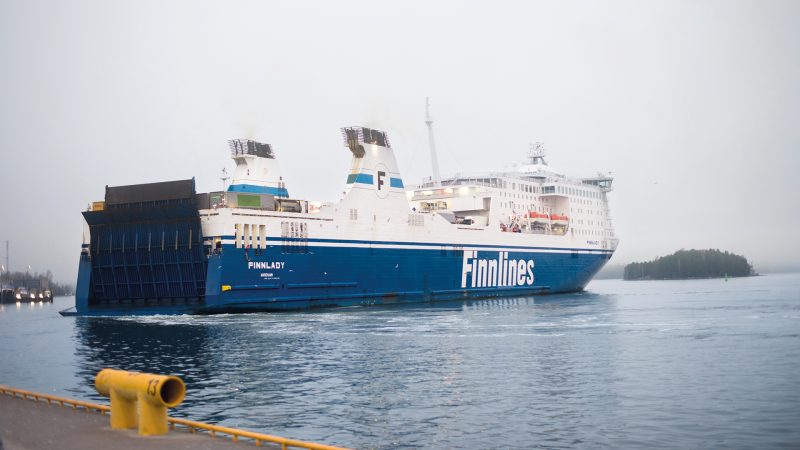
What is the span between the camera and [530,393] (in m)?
17.7

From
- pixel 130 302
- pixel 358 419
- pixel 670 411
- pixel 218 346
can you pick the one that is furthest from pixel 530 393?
pixel 130 302

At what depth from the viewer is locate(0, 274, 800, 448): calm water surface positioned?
14.2 meters

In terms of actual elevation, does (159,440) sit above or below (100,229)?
below

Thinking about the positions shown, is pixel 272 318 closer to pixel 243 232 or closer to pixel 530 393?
pixel 243 232

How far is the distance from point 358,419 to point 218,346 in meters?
13.9

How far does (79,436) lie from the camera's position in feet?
36.7

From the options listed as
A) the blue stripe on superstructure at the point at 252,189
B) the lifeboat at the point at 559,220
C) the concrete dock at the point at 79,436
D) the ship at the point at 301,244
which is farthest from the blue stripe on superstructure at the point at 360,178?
the concrete dock at the point at 79,436

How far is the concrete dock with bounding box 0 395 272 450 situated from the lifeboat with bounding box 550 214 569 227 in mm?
59015

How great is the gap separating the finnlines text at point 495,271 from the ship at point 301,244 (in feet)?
0.36

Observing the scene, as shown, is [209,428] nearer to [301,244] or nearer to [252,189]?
[301,244]

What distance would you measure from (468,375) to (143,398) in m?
11.1

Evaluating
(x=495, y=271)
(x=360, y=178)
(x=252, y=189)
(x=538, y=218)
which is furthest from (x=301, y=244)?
(x=538, y=218)

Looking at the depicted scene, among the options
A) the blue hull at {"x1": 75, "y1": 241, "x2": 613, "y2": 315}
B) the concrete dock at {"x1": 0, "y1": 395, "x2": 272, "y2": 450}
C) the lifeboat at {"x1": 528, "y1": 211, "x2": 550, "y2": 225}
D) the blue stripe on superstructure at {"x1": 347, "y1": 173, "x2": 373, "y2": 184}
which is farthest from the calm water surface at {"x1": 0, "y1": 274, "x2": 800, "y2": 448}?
the lifeboat at {"x1": 528, "y1": 211, "x2": 550, "y2": 225}

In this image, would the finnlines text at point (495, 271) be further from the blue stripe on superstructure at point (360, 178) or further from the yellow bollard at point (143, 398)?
the yellow bollard at point (143, 398)
